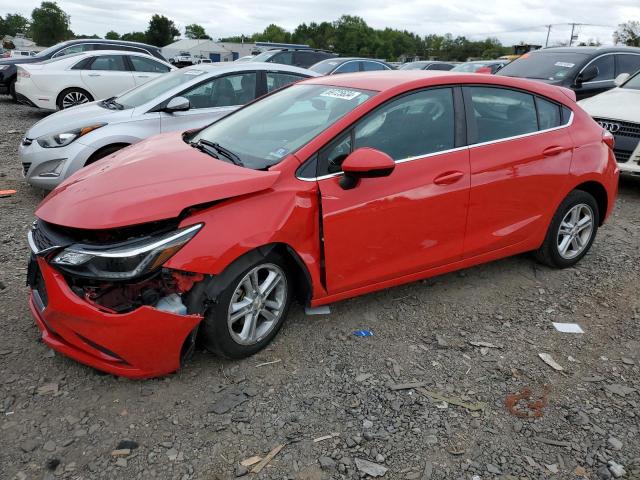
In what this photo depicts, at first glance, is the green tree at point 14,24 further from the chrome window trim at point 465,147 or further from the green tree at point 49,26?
the chrome window trim at point 465,147

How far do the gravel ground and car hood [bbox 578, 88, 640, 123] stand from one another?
3.75 m

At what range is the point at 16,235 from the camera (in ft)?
16.3

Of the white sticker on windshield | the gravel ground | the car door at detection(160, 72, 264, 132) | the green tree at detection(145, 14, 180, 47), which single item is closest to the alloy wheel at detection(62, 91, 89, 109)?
the car door at detection(160, 72, 264, 132)

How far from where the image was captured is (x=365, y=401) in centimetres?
292

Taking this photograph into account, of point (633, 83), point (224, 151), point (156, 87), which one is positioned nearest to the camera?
point (224, 151)

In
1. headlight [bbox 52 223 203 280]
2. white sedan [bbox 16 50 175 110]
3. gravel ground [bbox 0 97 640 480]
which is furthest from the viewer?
white sedan [bbox 16 50 175 110]

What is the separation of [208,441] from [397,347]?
1.35 meters

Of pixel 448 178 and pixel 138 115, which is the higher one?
pixel 138 115

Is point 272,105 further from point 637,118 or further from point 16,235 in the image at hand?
point 637,118

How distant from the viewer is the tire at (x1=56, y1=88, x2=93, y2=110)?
11.4 meters

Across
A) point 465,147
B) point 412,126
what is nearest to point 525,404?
point 465,147

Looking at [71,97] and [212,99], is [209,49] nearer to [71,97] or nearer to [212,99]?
[71,97]

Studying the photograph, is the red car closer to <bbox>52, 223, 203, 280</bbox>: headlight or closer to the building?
<bbox>52, 223, 203, 280</bbox>: headlight

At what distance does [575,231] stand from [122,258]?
12.0ft
